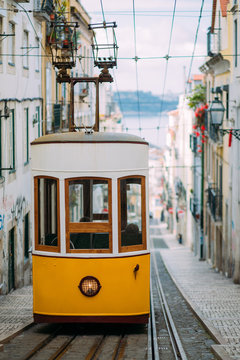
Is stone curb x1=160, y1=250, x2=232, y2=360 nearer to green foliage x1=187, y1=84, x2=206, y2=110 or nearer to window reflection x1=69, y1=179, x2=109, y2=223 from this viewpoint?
window reflection x1=69, y1=179, x2=109, y2=223

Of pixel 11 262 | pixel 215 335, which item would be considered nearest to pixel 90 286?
pixel 215 335

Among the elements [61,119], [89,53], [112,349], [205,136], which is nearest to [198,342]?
[112,349]

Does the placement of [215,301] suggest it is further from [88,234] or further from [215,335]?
[88,234]

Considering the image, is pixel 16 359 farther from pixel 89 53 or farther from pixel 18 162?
pixel 89 53

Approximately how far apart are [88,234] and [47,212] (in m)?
0.74

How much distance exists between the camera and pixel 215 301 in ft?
51.4

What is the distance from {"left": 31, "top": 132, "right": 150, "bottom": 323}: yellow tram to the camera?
33.9 feet

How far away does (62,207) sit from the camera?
410 inches

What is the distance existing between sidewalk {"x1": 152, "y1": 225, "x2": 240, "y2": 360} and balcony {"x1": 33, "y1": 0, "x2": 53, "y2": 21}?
9420 mm

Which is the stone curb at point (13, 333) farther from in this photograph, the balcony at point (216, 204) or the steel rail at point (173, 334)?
the balcony at point (216, 204)

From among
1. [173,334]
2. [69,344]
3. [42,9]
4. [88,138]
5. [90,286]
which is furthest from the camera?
[42,9]

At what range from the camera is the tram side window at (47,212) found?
1050 centimetres

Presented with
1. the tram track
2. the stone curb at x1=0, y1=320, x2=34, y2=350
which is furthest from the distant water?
the stone curb at x1=0, y1=320, x2=34, y2=350

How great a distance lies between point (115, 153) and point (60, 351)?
119 inches
